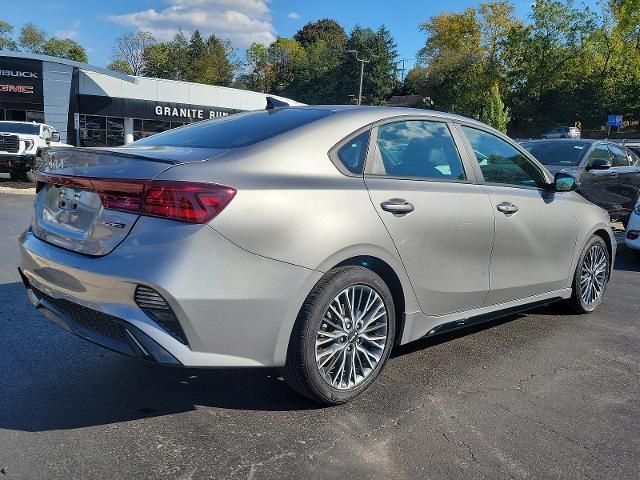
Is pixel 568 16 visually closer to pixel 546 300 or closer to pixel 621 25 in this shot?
pixel 621 25

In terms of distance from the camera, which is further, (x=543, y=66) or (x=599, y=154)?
(x=543, y=66)

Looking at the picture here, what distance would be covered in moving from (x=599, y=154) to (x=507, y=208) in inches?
257

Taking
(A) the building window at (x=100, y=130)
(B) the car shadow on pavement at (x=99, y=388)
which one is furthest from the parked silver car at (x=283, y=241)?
(A) the building window at (x=100, y=130)

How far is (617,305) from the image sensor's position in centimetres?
558

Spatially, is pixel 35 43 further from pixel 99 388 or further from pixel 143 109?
pixel 99 388

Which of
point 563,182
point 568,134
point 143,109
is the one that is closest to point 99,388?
point 563,182

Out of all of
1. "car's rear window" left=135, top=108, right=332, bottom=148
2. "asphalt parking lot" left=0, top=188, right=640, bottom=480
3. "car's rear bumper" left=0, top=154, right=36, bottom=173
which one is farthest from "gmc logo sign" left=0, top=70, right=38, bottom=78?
"car's rear window" left=135, top=108, right=332, bottom=148

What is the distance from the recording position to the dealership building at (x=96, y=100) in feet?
108

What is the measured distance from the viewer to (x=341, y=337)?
10.2 feet

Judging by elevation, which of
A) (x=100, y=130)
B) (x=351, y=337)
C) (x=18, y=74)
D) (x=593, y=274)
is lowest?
(x=351, y=337)

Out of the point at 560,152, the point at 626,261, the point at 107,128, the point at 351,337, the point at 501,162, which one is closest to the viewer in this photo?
the point at 351,337

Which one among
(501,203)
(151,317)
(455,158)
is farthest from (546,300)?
(151,317)

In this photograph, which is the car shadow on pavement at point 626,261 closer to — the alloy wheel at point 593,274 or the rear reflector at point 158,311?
the alloy wheel at point 593,274

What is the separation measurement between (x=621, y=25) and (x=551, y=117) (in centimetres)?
1019
